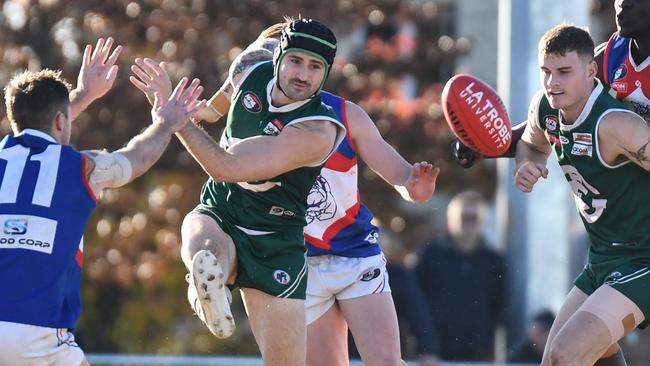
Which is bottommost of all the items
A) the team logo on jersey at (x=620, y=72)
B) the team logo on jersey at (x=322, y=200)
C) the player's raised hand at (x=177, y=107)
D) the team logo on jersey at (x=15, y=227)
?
the team logo on jersey at (x=322, y=200)

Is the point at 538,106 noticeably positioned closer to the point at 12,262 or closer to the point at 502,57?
the point at 12,262

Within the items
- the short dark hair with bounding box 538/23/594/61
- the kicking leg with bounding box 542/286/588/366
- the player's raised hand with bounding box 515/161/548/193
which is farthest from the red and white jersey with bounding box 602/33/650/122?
the kicking leg with bounding box 542/286/588/366

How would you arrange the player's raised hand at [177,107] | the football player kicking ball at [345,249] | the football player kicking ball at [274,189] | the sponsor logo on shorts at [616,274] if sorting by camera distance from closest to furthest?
the player's raised hand at [177,107], the football player kicking ball at [274,189], the sponsor logo on shorts at [616,274], the football player kicking ball at [345,249]

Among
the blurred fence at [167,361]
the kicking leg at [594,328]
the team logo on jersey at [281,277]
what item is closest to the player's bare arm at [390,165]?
the team logo on jersey at [281,277]

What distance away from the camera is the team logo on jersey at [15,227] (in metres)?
6.00

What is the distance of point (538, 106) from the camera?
7.23 meters

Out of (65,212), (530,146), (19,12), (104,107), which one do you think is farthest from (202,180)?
(65,212)

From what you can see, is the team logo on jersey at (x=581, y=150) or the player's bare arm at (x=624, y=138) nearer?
the player's bare arm at (x=624, y=138)

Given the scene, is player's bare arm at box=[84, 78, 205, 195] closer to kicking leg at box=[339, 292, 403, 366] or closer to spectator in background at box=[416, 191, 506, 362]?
kicking leg at box=[339, 292, 403, 366]

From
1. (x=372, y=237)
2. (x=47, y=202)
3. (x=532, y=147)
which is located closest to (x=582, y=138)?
(x=532, y=147)

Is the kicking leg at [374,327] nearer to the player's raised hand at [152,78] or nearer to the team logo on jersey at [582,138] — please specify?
the team logo on jersey at [582,138]

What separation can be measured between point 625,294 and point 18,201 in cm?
286

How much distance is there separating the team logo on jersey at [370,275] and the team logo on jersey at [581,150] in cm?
119

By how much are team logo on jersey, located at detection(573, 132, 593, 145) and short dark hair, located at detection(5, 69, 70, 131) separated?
2424mm
